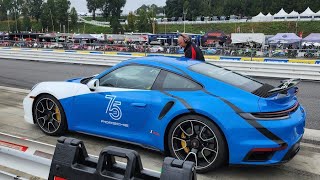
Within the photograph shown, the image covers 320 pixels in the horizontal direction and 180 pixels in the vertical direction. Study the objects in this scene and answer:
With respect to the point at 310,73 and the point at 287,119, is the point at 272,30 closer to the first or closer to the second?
the point at 310,73

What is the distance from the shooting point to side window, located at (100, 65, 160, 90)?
4688 mm

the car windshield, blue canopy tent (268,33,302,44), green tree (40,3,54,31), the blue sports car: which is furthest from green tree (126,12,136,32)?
the car windshield

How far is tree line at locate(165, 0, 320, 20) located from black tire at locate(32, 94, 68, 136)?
11921 cm

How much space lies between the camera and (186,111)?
4.12 metres

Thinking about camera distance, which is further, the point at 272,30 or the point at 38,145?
the point at 272,30

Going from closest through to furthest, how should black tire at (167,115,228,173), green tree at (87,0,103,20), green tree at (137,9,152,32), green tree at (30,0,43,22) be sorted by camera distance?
black tire at (167,115,228,173) → green tree at (137,9,152,32) → green tree at (87,0,103,20) → green tree at (30,0,43,22)

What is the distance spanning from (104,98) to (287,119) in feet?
7.69

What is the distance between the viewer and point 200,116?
4.07 metres

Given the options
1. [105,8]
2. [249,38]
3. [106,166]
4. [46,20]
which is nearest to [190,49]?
[106,166]

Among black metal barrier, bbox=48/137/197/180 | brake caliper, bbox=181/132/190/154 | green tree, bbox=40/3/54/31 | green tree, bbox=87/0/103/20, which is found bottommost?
brake caliper, bbox=181/132/190/154

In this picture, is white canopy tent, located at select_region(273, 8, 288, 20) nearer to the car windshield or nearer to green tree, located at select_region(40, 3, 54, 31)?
green tree, located at select_region(40, 3, 54, 31)

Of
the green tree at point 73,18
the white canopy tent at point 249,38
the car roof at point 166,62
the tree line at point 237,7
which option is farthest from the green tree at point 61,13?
the car roof at point 166,62

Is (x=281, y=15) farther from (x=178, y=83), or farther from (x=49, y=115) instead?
(x=178, y=83)

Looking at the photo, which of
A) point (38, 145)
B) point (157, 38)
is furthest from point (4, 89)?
point (157, 38)
